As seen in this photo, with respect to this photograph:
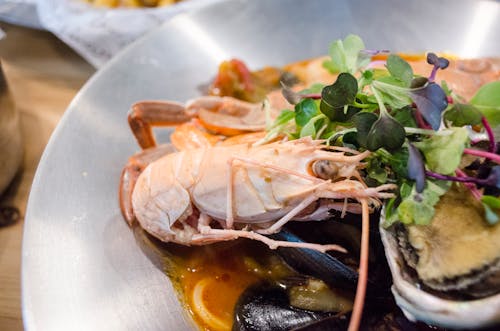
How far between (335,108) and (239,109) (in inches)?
26.0

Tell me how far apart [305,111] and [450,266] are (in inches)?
24.0

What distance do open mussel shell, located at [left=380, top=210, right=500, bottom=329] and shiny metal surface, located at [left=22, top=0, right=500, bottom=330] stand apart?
25.1 inches

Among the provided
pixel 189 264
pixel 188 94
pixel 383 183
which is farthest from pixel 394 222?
pixel 188 94

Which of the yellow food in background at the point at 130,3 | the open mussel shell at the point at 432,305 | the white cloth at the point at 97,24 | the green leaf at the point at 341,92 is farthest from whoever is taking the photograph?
the yellow food in background at the point at 130,3

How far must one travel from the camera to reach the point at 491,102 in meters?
1.33

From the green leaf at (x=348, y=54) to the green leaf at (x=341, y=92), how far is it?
0.19 meters

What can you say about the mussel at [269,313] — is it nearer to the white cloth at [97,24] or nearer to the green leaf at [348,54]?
the green leaf at [348,54]

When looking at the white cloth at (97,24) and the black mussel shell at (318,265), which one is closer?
the black mussel shell at (318,265)

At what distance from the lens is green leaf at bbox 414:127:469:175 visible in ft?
3.87

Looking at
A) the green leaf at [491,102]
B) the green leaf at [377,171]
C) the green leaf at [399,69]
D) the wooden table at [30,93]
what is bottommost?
the wooden table at [30,93]

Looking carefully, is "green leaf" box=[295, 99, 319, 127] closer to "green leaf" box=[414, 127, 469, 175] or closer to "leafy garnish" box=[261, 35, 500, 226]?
"leafy garnish" box=[261, 35, 500, 226]

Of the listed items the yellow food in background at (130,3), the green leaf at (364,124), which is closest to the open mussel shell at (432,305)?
the green leaf at (364,124)

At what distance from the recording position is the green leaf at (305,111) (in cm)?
147

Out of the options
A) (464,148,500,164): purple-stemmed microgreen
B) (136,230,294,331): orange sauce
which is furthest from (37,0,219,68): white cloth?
(464,148,500,164): purple-stemmed microgreen
